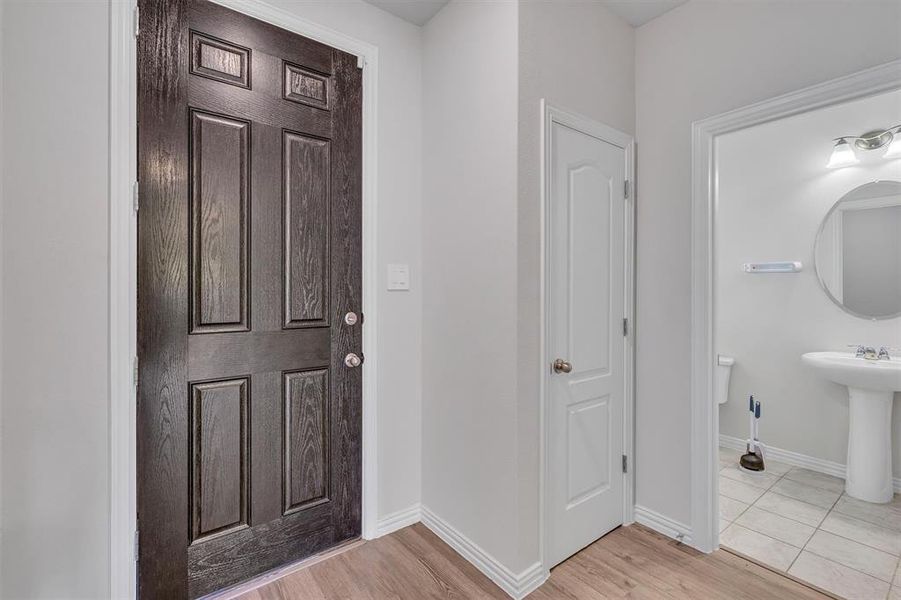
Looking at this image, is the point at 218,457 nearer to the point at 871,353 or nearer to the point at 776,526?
the point at 776,526

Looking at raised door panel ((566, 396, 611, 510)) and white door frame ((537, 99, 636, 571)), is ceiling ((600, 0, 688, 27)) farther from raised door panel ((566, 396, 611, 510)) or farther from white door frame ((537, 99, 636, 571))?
raised door panel ((566, 396, 611, 510))

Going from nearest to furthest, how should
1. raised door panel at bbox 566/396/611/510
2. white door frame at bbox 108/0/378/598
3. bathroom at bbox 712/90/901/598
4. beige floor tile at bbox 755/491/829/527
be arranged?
white door frame at bbox 108/0/378/598 → raised door panel at bbox 566/396/611/510 → bathroom at bbox 712/90/901/598 → beige floor tile at bbox 755/491/829/527

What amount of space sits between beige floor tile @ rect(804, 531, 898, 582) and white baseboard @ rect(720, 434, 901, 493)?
88 centimetres

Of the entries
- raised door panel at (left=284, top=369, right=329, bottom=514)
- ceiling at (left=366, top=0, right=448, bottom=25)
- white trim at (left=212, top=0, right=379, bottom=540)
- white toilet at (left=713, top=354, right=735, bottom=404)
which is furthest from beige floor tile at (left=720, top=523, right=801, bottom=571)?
ceiling at (left=366, top=0, right=448, bottom=25)

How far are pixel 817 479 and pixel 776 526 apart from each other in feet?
2.99

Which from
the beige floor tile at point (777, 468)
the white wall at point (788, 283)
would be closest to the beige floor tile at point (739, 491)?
the beige floor tile at point (777, 468)

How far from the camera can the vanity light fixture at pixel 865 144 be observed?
98.4 inches

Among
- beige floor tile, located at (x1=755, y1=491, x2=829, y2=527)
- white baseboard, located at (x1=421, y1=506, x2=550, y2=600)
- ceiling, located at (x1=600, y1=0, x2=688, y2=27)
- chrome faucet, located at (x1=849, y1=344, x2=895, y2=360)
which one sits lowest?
beige floor tile, located at (x1=755, y1=491, x2=829, y2=527)

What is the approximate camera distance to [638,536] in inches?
82.2

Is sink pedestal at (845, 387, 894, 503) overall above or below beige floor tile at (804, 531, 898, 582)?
above

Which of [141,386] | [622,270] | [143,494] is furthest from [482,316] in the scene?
[143,494]

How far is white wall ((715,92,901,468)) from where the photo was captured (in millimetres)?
2676

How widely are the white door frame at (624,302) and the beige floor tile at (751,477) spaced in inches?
44.1

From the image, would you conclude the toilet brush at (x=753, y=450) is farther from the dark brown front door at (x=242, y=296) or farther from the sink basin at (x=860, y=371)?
the dark brown front door at (x=242, y=296)
